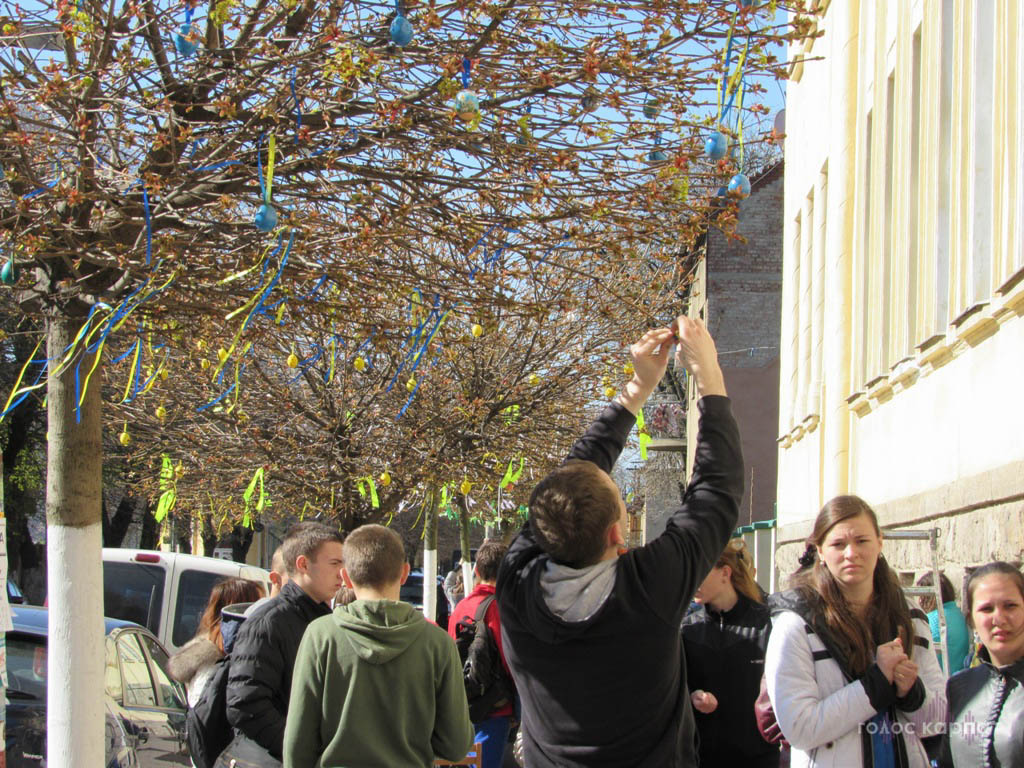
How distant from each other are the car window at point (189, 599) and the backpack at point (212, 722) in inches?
284

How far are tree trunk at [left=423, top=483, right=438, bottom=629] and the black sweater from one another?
1283 cm

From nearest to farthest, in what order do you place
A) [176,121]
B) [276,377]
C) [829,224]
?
1. [176,121]
2. [829,224]
3. [276,377]

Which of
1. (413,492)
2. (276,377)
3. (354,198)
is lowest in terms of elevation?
(413,492)

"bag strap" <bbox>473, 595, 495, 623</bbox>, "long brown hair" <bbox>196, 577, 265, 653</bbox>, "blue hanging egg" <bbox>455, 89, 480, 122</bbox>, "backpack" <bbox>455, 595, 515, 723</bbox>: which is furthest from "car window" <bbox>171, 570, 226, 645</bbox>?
"blue hanging egg" <bbox>455, 89, 480, 122</bbox>

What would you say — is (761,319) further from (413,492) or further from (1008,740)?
(1008,740)

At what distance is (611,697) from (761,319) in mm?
27276

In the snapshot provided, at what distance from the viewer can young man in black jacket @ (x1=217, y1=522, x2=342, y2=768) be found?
5.26 metres

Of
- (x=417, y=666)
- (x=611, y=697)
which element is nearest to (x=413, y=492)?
(x=417, y=666)

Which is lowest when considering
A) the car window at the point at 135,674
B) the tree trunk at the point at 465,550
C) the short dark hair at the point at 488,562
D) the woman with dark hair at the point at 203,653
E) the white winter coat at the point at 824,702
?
the tree trunk at the point at 465,550

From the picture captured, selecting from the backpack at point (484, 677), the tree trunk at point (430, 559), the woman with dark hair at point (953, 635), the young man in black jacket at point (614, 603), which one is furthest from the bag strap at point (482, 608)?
the tree trunk at point (430, 559)

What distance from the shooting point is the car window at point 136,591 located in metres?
12.7

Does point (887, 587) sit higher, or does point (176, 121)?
point (176, 121)

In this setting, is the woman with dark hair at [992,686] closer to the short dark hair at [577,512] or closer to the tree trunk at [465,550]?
the short dark hair at [577,512]

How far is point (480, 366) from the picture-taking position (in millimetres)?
16047
